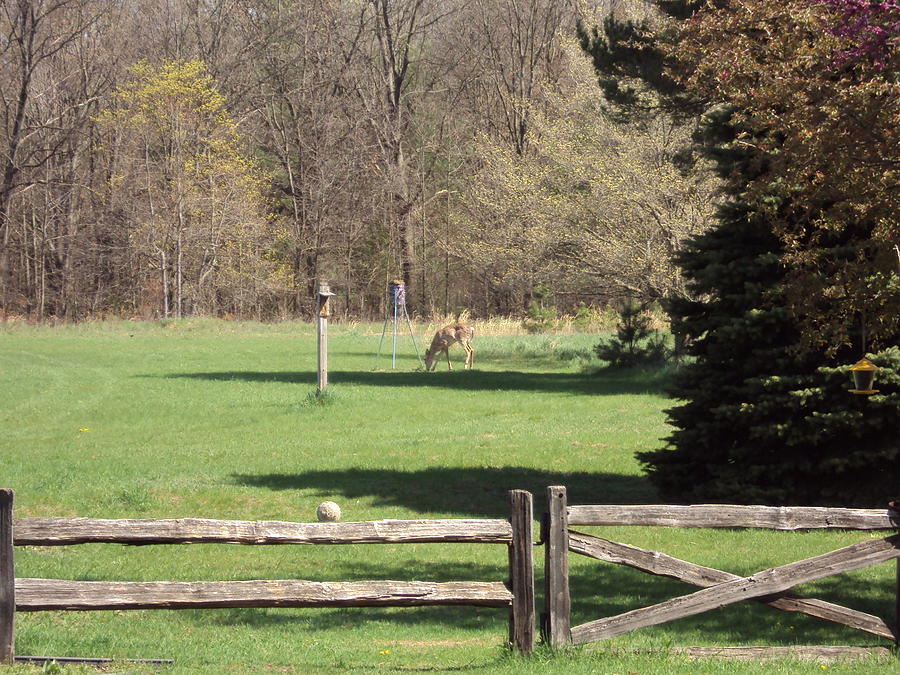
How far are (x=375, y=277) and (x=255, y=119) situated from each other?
10842mm

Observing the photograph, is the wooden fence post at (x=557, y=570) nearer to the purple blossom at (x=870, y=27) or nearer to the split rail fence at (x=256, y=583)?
the split rail fence at (x=256, y=583)

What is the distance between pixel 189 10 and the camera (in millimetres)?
56469

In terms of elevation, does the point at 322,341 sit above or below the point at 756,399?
above

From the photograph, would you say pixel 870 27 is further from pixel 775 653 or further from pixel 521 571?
pixel 521 571

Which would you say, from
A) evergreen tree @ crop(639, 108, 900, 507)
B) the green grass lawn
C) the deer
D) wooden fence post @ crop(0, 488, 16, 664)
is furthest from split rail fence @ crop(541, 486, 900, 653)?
the deer

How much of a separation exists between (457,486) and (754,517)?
8.39 meters

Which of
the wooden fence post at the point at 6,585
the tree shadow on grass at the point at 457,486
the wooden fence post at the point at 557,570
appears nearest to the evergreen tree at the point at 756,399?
the tree shadow on grass at the point at 457,486

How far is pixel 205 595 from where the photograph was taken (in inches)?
256

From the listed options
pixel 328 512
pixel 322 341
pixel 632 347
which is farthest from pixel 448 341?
pixel 328 512

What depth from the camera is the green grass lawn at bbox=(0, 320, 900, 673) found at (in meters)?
7.56

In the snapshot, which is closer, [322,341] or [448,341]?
[322,341]

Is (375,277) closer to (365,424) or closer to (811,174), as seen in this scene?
(365,424)

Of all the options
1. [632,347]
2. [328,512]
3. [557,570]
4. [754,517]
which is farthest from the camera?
[632,347]

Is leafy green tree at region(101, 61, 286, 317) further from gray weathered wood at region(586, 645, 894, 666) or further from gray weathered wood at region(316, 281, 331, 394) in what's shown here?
gray weathered wood at region(586, 645, 894, 666)
